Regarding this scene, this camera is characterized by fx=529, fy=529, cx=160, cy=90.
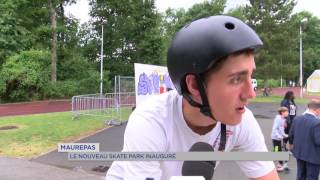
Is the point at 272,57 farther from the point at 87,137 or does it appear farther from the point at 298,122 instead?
the point at 298,122

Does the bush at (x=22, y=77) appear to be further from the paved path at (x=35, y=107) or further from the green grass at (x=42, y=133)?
the green grass at (x=42, y=133)

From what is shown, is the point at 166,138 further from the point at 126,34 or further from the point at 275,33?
the point at 275,33

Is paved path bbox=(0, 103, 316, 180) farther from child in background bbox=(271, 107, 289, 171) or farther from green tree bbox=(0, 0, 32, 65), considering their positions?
green tree bbox=(0, 0, 32, 65)

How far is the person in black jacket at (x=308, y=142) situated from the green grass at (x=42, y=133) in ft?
26.3

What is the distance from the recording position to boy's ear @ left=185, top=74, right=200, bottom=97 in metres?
1.75

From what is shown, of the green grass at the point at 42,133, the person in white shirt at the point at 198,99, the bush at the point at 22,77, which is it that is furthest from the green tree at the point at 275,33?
the person in white shirt at the point at 198,99

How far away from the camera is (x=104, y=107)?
24234 mm

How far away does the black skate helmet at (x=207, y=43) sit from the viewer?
163 cm

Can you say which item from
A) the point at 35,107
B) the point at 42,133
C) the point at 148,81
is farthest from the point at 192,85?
the point at 35,107

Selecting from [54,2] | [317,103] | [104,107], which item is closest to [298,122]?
[317,103]

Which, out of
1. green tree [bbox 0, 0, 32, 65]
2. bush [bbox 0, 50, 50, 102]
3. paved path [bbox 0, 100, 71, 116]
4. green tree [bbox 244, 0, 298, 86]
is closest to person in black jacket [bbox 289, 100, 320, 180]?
paved path [bbox 0, 100, 71, 116]

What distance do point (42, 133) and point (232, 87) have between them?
17159mm

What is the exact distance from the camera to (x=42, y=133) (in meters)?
18.2

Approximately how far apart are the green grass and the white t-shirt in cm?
1319
